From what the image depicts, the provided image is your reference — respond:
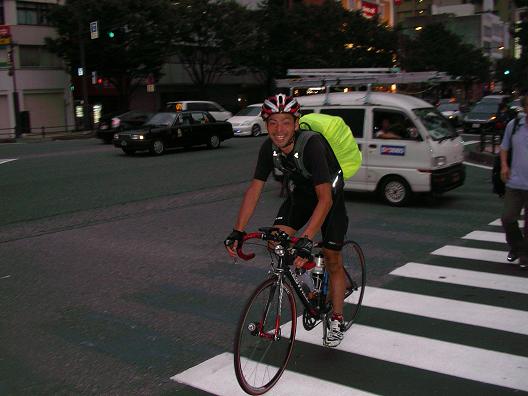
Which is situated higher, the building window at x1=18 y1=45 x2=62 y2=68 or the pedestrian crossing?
the building window at x1=18 y1=45 x2=62 y2=68

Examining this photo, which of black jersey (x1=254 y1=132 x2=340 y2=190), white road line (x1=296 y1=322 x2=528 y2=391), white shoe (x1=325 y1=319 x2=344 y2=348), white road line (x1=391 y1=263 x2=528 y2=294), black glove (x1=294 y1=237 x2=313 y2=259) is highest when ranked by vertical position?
black jersey (x1=254 y1=132 x2=340 y2=190)

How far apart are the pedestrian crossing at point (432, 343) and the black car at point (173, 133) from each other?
565 inches

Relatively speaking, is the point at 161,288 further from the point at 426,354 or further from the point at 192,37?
the point at 192,37

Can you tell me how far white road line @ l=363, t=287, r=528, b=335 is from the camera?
16.6 ft

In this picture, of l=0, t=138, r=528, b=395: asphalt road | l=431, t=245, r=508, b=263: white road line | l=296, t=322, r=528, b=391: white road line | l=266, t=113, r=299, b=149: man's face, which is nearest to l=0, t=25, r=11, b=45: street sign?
l=0, t=138, r=528, b=395: asphalt road

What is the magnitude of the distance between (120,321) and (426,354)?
261 cm

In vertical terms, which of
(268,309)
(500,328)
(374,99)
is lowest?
(500,328)

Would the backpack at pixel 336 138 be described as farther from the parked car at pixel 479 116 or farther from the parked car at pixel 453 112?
the parked car at pixel 453 112

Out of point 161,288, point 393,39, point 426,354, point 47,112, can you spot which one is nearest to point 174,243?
point 161,288

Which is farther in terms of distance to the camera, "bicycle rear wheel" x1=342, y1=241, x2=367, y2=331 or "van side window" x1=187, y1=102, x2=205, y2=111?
"van side window" x1=187, y1=102, x2=205, y2=111

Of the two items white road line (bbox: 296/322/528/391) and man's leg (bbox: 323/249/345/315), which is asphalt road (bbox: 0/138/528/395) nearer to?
white road line (bbox: 296/322/528/391)

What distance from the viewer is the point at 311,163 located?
3820mm

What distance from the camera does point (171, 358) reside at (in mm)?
4441

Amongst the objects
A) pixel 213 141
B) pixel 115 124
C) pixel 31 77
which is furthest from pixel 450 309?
pixel 31 77
